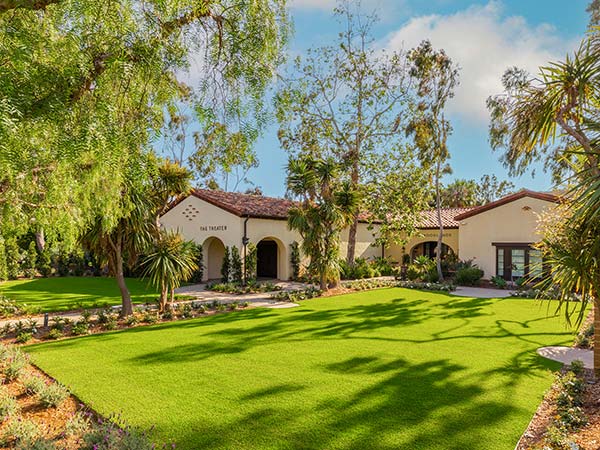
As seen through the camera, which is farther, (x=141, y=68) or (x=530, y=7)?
(x=530, y=7)

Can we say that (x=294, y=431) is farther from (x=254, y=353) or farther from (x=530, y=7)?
(x=530, y=7)

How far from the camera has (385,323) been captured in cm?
1349

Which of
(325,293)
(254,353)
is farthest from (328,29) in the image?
(325,293)

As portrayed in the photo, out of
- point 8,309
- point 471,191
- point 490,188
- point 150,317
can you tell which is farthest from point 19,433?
point 490,188

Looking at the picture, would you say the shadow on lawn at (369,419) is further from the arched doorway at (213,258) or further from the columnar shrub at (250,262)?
the arched doorway at (213,258)

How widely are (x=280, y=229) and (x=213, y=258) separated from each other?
5.75 meters

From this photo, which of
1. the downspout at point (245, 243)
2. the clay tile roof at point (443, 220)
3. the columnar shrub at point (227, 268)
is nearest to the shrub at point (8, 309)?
the columnar shrub at point (227, 268)

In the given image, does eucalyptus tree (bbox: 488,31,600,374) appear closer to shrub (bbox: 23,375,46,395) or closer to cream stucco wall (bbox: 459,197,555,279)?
shrub (bbox: 23,375,46,395)

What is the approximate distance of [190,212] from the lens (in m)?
26.9

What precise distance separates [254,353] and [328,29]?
7645 mm

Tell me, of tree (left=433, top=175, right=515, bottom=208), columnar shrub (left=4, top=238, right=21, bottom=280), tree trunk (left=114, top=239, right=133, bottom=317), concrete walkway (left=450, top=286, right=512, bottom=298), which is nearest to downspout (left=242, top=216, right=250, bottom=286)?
tree trunk (left=114, top=239, right=133, bottom=317)

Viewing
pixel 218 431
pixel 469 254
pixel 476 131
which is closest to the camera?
pixel 218 431

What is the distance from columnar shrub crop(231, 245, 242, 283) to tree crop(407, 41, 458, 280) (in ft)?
42.3

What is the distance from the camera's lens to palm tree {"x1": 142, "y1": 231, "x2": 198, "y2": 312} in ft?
47.0
